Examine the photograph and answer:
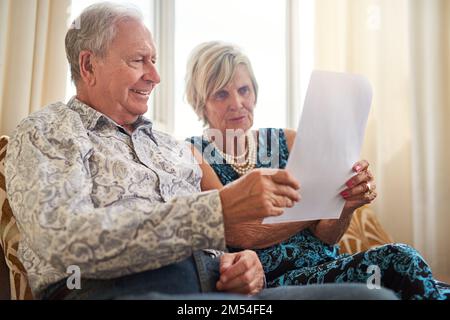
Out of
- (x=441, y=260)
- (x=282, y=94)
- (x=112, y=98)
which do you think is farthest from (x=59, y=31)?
(x=441, y=260)

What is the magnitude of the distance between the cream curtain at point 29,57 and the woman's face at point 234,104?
536mm

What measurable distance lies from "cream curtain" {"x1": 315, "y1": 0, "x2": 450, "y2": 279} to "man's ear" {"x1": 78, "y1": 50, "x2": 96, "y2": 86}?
1.23 meters

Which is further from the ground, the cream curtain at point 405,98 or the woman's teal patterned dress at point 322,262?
the cream curtain at point 405,98

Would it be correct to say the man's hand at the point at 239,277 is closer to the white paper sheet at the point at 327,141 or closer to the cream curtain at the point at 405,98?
the white paper sheet at the point at 327,141

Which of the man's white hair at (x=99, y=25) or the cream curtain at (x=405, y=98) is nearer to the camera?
the man's white hair at (x=99, y=25)

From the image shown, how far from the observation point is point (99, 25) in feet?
3.71

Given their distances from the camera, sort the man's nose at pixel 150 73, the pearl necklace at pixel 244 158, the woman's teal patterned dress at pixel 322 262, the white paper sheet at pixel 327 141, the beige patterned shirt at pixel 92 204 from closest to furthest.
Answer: the beige patterned shirt at pixel 92 204 → the white paper sheet at pixel 327 141 → the woman's teal patterned dress at pixel 322 262 → the man's nose at pixel 150 73 → the pearl necklace at pixel 244 158

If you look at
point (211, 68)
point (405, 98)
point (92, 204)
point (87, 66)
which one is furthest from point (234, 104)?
point (405, 98)

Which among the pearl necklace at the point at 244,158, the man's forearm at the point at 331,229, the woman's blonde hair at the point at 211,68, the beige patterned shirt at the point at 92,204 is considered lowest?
the man's forearm at the point at 331,229

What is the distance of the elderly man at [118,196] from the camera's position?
0.81 meters

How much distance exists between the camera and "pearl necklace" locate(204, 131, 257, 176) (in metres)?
1.48

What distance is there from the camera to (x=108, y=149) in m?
1.07

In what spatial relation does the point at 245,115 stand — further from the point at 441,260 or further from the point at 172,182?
the point at 441,260

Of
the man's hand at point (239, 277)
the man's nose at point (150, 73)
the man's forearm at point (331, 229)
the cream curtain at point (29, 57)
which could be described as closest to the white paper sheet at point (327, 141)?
the man's hand at point (239, 277)
